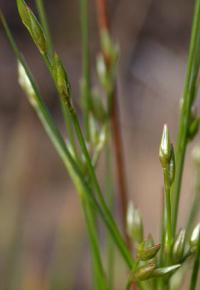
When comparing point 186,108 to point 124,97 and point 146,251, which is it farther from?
point 124,97

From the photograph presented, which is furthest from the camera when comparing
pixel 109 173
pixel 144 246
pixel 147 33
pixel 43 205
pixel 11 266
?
pixel 147 33

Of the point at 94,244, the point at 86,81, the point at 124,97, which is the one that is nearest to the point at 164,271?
the point at 94,244

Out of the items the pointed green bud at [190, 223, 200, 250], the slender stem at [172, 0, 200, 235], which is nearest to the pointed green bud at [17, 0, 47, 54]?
the slender stem at [172, 0, 200, 235]

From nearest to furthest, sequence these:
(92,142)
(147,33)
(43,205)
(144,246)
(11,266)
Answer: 1. (144,246)
2. (92,142)
3. (11,266)
4. (43,205)
5. (147,33)

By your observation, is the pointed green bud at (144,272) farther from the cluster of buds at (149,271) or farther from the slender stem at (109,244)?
the slender stem at (109,244)

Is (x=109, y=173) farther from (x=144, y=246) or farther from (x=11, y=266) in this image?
(x=11, y=266)

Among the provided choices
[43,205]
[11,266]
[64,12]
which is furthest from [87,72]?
[64,12]
